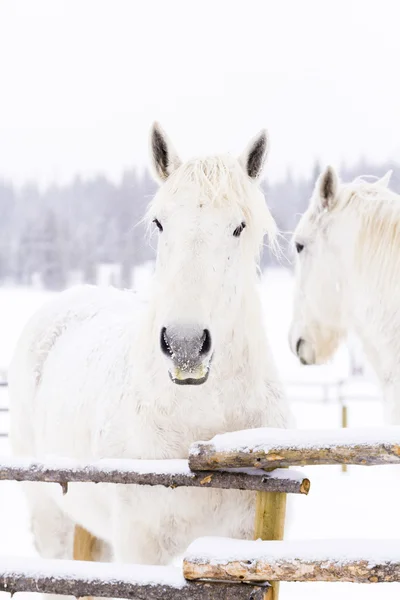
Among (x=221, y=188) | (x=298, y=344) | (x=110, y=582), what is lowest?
(x=110, y=582)

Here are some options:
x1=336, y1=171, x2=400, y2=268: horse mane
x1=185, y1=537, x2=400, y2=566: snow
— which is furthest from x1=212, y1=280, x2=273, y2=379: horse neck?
x1=336, y1=171, x2=400, y2=268: horse mane

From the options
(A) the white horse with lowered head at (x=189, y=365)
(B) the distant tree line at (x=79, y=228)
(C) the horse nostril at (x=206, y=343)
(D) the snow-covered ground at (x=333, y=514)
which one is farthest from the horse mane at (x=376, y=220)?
(B) the distant tree line at (x=79, y=228)

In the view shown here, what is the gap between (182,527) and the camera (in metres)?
2.26

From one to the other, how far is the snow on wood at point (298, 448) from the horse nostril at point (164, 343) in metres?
0.32

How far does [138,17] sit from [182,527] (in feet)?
528

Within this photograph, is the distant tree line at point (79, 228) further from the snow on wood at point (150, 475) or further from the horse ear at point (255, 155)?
the snow on wood at point (150, 475)

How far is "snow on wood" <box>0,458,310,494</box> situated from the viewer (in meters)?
1.83

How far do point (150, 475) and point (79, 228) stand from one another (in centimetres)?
4478

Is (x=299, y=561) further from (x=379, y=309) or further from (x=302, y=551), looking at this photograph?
(x=379, y=309)

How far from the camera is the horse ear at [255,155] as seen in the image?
98.2 inches

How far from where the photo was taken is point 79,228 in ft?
149

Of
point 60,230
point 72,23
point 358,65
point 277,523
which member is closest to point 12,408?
point 277,523

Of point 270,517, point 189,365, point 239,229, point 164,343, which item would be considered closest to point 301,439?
point 270,517

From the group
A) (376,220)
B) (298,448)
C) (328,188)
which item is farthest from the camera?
(328,188)
